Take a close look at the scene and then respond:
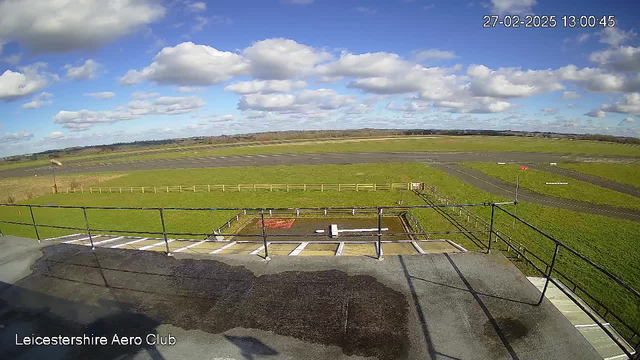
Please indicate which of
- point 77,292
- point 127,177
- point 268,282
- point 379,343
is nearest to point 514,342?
point 379,343

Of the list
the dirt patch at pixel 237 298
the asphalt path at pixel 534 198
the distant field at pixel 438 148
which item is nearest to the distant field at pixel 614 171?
the asphalt path at pixel 534 198

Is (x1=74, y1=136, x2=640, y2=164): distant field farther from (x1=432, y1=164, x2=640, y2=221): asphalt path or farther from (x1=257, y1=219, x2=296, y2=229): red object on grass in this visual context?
(x1=257, y1=219, x2=296, y2=229): red object on grass

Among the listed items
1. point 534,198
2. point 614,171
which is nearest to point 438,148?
point 614,171

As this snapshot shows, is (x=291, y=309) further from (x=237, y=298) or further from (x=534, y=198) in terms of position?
(x=534, y=198)

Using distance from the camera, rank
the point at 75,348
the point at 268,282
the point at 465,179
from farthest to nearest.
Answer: the point at 465,179 < the point at 268,282 < the point at 75,348

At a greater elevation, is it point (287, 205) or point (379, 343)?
point (379, 343)

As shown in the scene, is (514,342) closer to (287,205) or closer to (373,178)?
(287,205)
